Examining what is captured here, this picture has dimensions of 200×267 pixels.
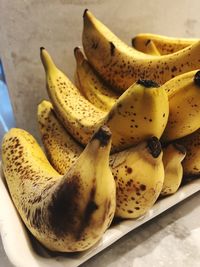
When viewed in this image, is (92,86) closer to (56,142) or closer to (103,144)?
(56,142)

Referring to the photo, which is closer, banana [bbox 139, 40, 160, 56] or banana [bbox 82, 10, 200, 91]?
banana [bbox 82, 10, 200, 91]

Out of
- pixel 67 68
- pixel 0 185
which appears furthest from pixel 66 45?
pixel 0 185

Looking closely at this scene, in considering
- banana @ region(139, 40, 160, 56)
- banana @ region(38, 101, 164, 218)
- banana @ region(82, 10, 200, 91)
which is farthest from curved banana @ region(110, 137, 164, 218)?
banana @ region(139, 40, 160, 56)

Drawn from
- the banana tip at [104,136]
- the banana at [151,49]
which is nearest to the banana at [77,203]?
the banana tip at [104,136]

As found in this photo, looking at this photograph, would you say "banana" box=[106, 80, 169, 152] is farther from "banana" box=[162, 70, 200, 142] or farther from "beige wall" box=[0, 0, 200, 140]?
"beige wall" box=[0, 0, 200, 140]

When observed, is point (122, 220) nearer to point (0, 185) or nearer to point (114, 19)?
point (0, 185)
